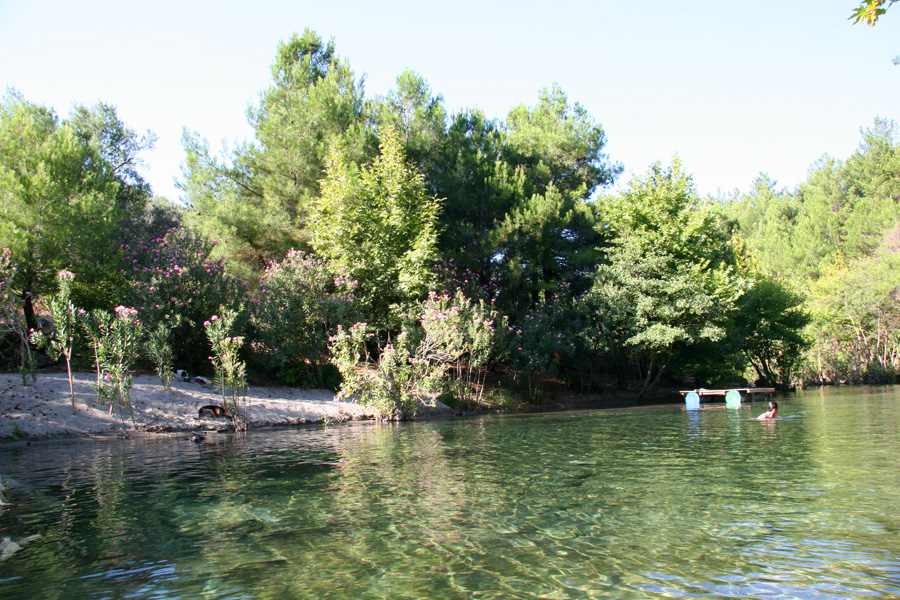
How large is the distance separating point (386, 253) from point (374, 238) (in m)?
0.92

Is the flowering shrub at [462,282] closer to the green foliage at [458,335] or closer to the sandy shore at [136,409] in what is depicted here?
the green foliage at [458,335]

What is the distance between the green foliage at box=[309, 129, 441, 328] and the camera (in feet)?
90.9

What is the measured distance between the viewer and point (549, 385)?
114 ft

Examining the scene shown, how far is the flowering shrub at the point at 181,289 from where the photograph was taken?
2294 centimetres

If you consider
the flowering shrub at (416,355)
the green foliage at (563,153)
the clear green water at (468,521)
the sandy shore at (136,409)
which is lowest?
the clear green water at (468,521)

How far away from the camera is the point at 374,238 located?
28.4 meters

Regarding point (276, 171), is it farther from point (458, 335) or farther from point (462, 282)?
point (458, 335)

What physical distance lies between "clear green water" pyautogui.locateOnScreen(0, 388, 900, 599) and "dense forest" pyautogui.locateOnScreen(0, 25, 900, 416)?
29.9 ft

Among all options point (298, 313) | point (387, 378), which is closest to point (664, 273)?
point (387, 378)

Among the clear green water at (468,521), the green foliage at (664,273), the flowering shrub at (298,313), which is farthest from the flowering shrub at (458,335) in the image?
the clear green water at (468,521)

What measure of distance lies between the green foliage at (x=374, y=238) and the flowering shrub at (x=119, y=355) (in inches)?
379

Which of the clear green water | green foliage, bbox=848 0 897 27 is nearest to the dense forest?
the clear green water

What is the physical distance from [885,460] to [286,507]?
10405 mm

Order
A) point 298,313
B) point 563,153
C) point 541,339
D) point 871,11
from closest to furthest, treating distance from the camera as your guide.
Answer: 1. point 871,11
2. point 298,313
3. point 541,339
4. point 563,153
